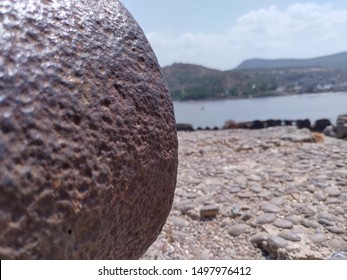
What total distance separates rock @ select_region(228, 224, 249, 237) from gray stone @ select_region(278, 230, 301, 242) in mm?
395

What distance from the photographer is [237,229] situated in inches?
154

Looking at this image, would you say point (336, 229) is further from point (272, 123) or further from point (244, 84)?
point (244, 84)

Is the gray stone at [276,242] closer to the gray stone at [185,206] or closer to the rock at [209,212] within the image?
the rock at [209,212]

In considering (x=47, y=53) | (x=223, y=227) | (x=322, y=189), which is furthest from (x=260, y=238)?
(x=47, y=53)

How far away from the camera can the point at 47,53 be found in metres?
1.45

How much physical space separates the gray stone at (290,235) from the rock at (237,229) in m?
0.40

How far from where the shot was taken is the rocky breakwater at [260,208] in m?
3.46

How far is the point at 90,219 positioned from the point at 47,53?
2.06ft

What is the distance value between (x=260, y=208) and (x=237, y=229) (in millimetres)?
556

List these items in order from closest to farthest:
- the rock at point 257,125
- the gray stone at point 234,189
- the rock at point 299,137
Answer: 1. the gray stone at point 234,189
2. the rock at point 299,137
3. the rock at point 257,125

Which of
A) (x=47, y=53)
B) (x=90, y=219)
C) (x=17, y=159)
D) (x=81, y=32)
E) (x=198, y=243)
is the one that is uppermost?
(x=81, y=32)

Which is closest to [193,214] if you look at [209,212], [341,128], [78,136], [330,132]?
[209,212]

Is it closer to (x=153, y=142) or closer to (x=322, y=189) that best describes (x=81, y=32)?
(x=153, y=142)

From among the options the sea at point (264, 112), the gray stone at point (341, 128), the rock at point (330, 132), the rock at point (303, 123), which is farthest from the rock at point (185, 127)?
the gray stone at point (341, 128)
